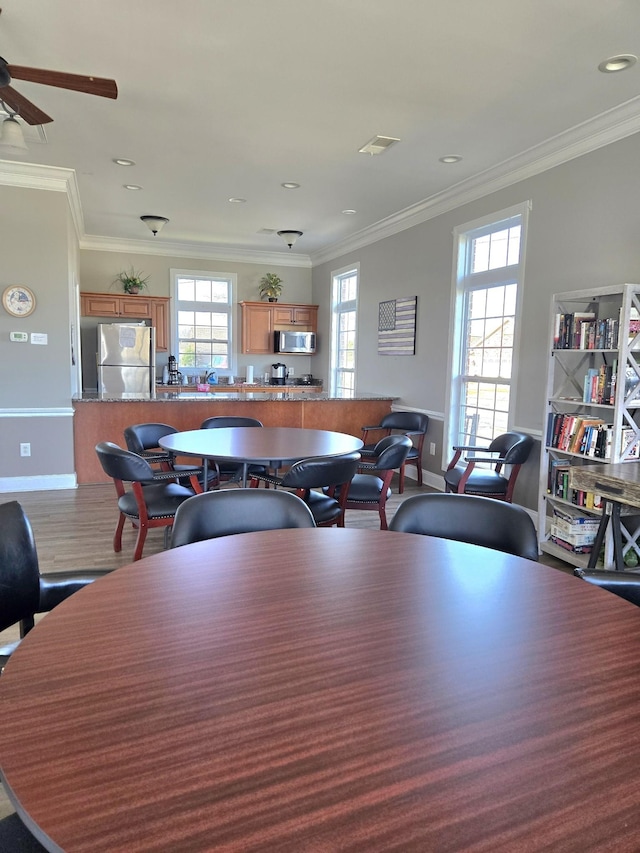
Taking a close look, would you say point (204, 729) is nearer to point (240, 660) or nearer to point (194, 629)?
point (240, 660)

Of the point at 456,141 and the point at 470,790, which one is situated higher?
the point at 456,141

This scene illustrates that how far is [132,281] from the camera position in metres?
7.61

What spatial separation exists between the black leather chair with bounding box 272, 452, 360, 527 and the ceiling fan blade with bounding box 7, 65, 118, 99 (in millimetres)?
1973

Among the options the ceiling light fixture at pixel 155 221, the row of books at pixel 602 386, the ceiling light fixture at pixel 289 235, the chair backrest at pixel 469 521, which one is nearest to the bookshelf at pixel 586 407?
the row of books at pixel 602 386

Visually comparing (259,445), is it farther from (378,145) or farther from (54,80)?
(378,145)

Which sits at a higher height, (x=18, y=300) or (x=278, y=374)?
(x=18, y=300)

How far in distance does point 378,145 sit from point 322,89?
925mm

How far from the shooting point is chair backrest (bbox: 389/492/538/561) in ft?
5.96

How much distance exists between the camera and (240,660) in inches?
39.3

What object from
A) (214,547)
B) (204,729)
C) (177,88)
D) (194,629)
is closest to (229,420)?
(177,88)

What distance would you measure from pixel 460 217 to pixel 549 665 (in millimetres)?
4761

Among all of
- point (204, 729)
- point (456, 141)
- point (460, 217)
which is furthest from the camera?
point (460, 217)

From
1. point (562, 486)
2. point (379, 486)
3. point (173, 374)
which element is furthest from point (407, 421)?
point (173, 374)

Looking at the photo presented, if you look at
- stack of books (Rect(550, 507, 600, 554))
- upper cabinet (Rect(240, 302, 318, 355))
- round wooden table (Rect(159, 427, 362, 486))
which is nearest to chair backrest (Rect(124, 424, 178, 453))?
round wooden table (Rect(159, 427, 362, 486))
